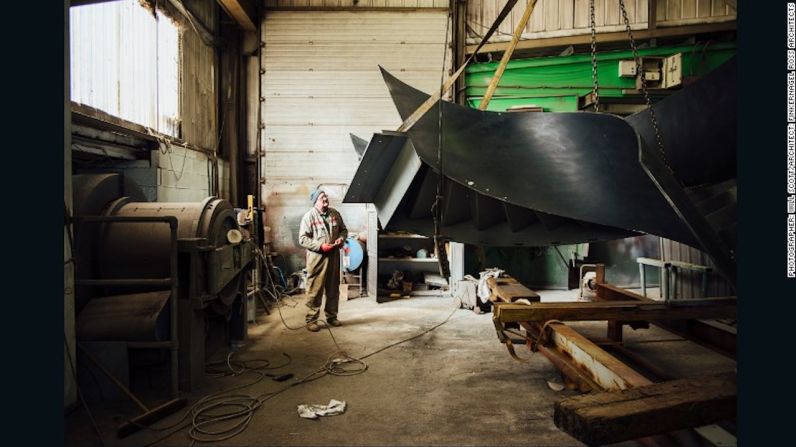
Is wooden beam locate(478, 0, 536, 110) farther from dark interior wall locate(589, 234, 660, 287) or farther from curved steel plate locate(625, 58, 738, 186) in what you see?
dark interior wall locate(589, 234, 660, 287)

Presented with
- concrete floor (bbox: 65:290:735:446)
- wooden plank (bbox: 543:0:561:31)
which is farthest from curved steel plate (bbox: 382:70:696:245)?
wooden plank (bbox: 543:0:561:31)

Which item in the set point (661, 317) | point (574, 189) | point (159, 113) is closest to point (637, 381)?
point (574, 189)

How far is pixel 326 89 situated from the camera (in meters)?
7.35

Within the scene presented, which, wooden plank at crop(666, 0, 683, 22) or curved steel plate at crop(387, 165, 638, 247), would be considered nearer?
curved steel plate at crop(387, 165, 638, 247)

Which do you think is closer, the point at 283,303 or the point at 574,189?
the point at 574,189

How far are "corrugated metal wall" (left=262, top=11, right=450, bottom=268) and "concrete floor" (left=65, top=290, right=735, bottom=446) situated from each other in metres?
2.74

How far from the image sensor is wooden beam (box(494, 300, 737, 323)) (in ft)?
10.7

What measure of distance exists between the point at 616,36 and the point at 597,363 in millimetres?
6263

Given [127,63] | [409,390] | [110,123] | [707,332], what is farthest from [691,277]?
[127,63]

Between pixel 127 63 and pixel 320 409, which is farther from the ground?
pixel 127 63

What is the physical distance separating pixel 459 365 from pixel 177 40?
5.63m

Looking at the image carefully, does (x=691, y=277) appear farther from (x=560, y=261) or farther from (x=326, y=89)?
(x=326, y=89)

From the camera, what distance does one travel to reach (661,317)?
3.26 meters

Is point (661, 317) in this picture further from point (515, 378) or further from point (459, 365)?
point (459, 365)
